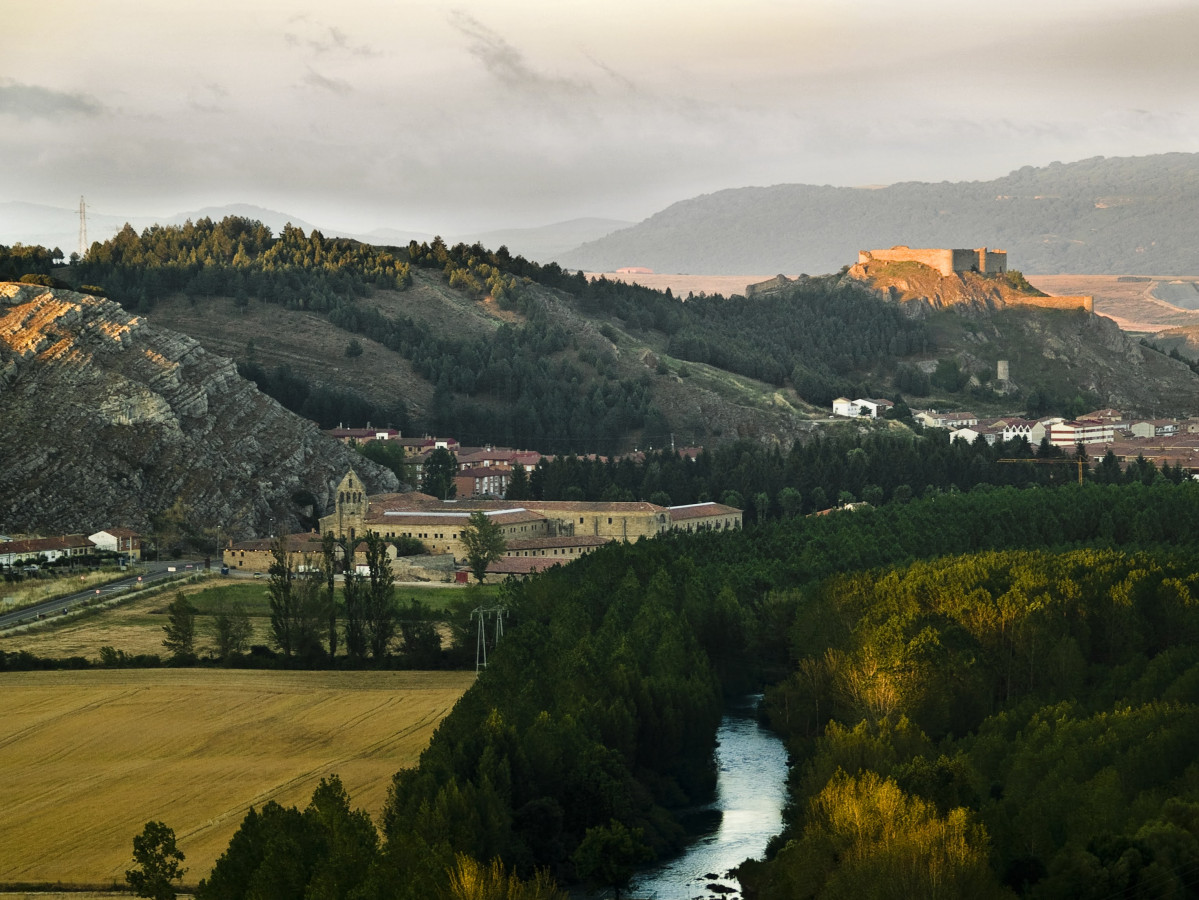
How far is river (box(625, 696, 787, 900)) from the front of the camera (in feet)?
137

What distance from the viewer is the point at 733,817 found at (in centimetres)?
4772

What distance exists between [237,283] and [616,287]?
45.6 metres

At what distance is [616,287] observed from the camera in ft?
577

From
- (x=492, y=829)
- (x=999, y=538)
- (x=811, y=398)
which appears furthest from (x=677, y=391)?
(x=492, y=829)

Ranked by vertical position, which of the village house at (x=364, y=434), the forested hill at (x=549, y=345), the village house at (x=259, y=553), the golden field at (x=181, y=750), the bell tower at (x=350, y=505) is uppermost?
the forested hill at (x=549, y=345)

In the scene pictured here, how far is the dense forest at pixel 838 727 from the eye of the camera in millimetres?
34312

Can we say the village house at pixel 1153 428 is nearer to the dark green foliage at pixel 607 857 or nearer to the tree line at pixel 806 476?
the tree line at pixel 806 476

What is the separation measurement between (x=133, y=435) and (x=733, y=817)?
5853 cm

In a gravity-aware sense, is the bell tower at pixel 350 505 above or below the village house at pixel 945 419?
below

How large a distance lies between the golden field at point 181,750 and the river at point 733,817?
22.9 ft

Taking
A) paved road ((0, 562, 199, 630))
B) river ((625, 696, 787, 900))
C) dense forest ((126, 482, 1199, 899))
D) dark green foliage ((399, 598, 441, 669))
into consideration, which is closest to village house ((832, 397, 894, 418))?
dense forest ((126, 482, 1199, 899))

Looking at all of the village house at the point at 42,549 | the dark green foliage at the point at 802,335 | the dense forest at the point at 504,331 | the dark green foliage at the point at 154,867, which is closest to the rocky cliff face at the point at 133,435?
the village house at the point at 42,549

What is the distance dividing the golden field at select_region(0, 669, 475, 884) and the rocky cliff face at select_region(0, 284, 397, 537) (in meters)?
31.3

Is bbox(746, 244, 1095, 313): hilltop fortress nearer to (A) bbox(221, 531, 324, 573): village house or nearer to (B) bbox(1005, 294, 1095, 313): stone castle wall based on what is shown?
(B) bbox(1005, 294, 1095, 313): stone castle wall
